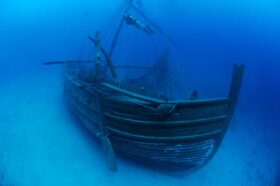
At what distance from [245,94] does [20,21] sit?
49.8ft

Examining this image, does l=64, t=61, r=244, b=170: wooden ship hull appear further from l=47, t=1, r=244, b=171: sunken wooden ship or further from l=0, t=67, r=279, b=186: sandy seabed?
l=0, t=67, r=279, b=186: sandy seabed

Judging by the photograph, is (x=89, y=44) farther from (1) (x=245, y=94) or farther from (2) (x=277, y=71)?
(2) (x=277, y=71)

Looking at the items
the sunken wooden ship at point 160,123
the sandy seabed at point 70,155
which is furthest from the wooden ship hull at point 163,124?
the sandy seabed at point 70,155

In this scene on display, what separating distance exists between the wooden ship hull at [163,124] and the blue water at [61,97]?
1.02 meters

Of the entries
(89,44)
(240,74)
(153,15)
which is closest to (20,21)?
(89,44)

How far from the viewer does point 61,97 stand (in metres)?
10.9

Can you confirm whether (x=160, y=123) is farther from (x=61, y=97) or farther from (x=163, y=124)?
(x=61, y=97)

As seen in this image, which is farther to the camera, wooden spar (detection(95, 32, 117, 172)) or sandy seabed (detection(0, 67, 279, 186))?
sandy seabed (detection(0, 67, 279, 186))

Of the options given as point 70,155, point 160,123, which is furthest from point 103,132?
point 70,155

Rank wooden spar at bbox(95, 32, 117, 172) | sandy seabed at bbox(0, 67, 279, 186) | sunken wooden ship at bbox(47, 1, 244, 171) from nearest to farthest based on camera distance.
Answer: sunken wooden ship at bbox(47, 1, 244, 171) < wooden spar at bbox(95, 32, 117, 172) < sandy seabed at bbox(0, 67, 279, 186)

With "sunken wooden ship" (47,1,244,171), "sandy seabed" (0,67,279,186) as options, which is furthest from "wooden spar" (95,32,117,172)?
"sandy seabed" (0,67,279,186)

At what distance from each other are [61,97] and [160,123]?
6381mm

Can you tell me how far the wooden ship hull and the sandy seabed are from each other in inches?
33.0

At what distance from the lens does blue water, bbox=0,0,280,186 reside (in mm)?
7242
